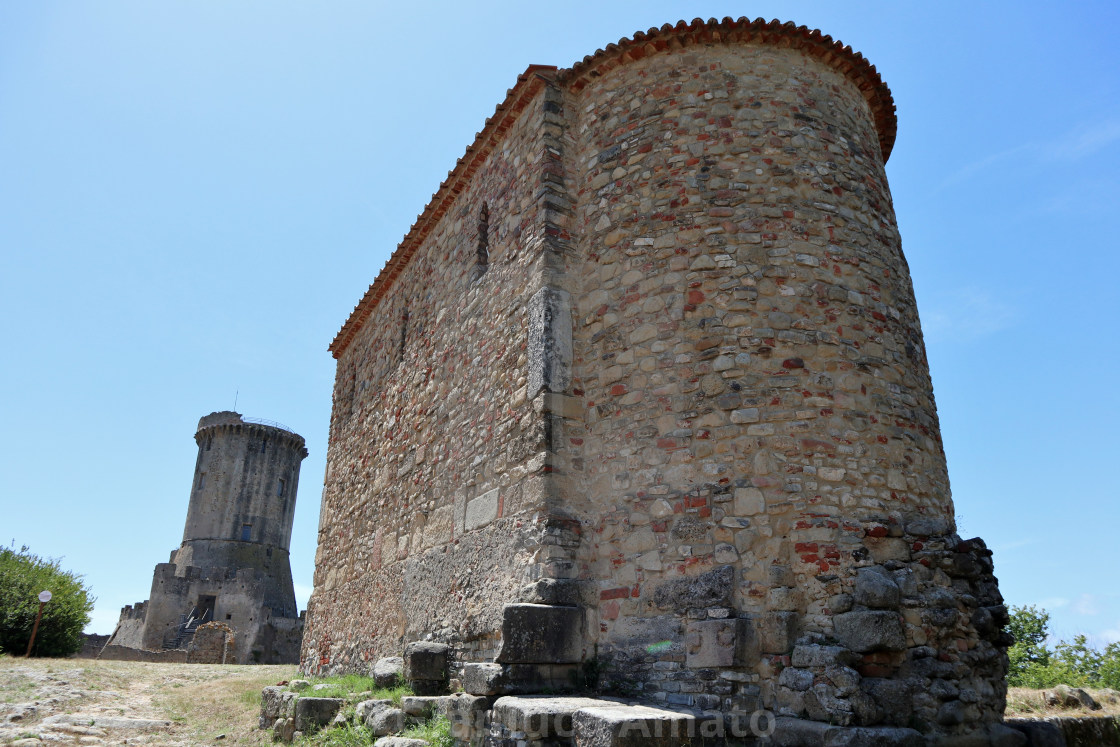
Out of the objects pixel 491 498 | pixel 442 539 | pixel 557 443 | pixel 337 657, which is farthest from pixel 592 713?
pixel 337 657

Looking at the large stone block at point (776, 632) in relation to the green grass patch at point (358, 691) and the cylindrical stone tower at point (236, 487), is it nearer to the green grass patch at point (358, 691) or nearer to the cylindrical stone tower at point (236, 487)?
the green grass patch at point (358, 691)

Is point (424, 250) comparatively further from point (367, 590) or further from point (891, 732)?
point (891, 732)

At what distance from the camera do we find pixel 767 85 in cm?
692

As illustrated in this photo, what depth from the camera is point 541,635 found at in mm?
5516

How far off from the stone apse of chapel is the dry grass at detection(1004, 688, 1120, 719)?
150 cm

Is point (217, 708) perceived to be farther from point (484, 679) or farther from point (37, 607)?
point (37, 607)

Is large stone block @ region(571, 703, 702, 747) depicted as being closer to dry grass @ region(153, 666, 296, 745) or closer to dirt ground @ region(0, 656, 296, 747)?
dry grass @ region(153, 666, 296, 745)

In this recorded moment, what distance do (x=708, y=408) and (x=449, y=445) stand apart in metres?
3.47

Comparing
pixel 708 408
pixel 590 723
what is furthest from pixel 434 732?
pixel 708 408

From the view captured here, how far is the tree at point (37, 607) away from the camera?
61.0ft

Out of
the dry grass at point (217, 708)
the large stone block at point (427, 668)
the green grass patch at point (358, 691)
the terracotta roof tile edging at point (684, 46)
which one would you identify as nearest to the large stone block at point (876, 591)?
the large stone block at point (427, 668)

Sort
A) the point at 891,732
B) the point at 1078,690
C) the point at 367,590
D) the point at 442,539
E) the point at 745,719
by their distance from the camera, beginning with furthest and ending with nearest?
the point at 367,590, the point at 442,539, the point at 1078,690, the point at 745,719, the point at 891,732

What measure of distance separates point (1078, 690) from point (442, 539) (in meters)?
6.32

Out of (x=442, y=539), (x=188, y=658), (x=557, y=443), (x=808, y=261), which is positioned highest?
(x=808, y=261)
